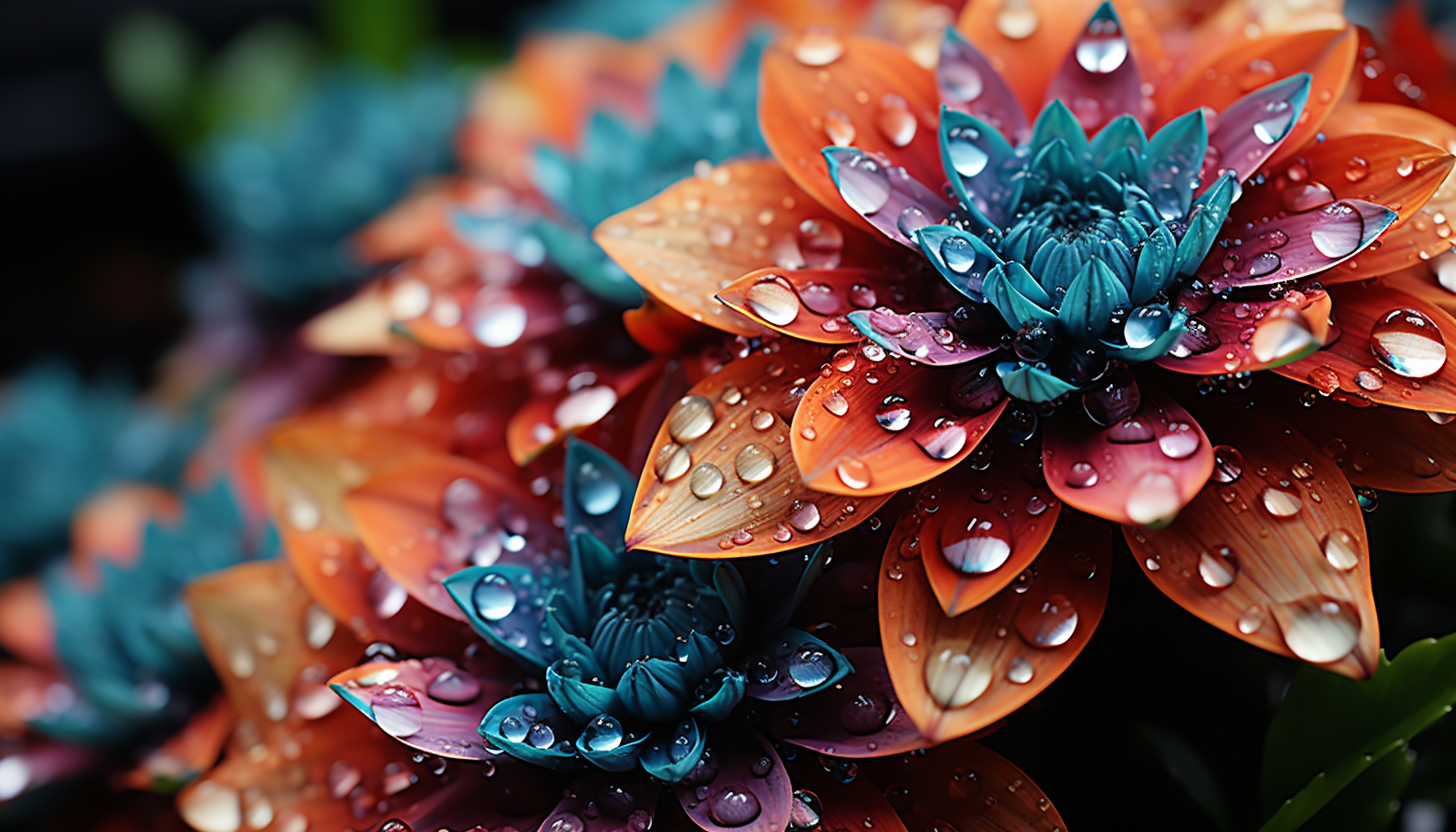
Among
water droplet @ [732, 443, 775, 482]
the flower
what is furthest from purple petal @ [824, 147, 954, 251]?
water droplet @ [732, 443, 775, 482]

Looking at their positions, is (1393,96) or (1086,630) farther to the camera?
(1393,96)

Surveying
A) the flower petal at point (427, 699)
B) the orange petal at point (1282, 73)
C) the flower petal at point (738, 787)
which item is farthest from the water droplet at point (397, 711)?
the orange petal at point (1282, 73)

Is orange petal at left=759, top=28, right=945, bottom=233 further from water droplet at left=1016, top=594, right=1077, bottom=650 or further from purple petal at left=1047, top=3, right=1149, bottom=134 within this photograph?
water droplet at left=1016, top=594, right=1077, bottom=650

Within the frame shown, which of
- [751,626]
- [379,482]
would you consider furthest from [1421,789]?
[379,482]

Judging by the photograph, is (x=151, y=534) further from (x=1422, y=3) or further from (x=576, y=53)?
(x=1422, y=3)

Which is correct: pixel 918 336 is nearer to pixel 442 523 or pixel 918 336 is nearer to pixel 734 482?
pixel 734 482
